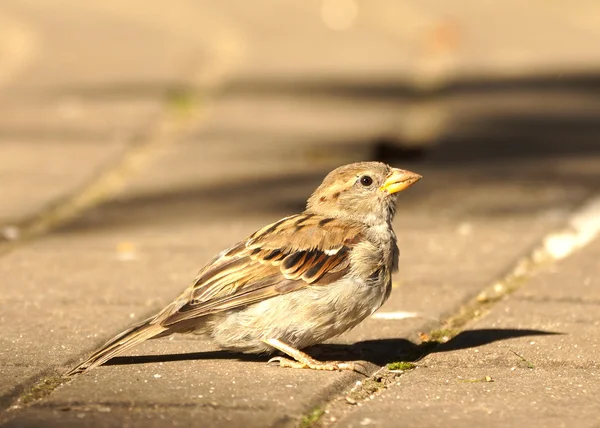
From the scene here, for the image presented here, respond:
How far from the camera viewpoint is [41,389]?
4531 mm

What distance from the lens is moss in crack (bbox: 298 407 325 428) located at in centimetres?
415

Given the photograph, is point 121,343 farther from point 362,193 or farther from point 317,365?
point 362,193

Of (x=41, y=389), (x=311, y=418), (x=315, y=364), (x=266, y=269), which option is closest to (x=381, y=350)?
(x=315, y=364)

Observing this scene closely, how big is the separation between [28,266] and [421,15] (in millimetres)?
9653

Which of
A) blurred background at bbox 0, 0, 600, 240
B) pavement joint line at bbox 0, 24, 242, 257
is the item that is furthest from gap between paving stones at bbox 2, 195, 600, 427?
pavement joint line at bbox 0, 24, 242, 257

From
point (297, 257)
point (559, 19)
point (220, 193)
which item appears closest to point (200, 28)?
point (559, 19)

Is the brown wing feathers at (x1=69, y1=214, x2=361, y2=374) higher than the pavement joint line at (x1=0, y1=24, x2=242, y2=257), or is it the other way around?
the pavement joint line at (x1=0, y1=24, x2=242, y2=257)

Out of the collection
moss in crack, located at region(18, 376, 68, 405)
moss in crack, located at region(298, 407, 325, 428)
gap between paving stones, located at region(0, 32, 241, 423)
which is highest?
gap between paving stones, located at region(0, 32, 241, 423)

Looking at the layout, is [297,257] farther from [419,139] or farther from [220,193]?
[419,139]

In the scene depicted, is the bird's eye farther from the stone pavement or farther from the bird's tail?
the bird's tail

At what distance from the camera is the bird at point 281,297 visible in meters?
4.93

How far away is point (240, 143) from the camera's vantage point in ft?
30.2

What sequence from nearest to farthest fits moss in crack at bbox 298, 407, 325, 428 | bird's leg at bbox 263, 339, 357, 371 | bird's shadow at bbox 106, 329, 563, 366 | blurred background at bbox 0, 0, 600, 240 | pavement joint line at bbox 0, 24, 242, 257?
moss in crack at bbox 298, 407, 325, 428
bird's leg at bbox 263, 339, 357, 371
bird's shadow at bbox 106, 329, 563, 366
pavement joint line at bbox 0, 24, 242, 257
blurred background at bbox 0, 0, 600, 240

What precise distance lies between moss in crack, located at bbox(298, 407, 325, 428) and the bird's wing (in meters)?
0.77
